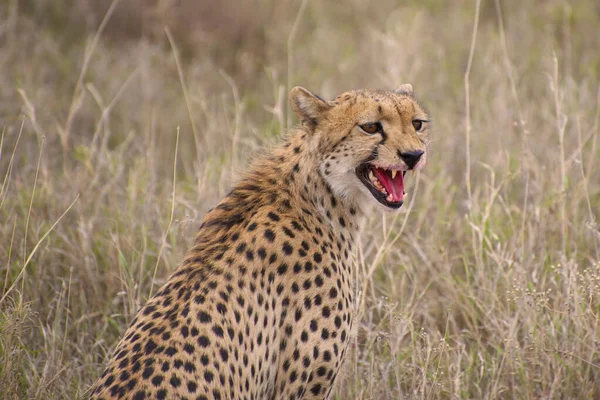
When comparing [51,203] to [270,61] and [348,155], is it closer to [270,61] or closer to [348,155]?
[348,155]

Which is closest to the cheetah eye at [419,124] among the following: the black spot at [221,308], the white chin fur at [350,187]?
the white chin fur at [350,187]

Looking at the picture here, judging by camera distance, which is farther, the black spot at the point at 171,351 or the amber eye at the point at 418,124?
the amber eye at the point at 418,124

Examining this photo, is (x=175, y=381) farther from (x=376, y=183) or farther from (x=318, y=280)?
(x=376, y=183)

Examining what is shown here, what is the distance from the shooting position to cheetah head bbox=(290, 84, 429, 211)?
284cm

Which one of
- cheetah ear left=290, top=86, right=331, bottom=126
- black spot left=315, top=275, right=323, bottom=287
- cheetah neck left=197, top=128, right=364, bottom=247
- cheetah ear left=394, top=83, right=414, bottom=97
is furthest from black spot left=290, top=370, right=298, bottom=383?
cheetah ear left=394, top=83, right=414, bottom=97

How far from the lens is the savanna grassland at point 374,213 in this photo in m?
Answer: 3.29

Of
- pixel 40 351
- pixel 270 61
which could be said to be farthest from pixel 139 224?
pixel 270 61

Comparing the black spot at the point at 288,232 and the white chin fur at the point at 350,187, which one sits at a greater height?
the white chin fur at the point at 350,187

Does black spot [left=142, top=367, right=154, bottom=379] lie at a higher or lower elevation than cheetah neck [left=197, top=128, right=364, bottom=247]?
lower

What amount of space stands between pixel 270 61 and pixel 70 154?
1.94 meters

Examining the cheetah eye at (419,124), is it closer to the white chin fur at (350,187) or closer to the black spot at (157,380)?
the white chin fur at (350,187)

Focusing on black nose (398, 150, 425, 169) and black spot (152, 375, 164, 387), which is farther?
black nose (398, 150, 425, 169)

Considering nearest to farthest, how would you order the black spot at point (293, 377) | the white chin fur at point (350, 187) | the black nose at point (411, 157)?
the black spot at point (293, 377) → the black nose at point (411, 157) → the white chin fur at point (350, 187)

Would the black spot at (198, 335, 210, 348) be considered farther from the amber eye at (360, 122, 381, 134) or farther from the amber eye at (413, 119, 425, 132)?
the amber eye at (413, 119, 425, 132)
